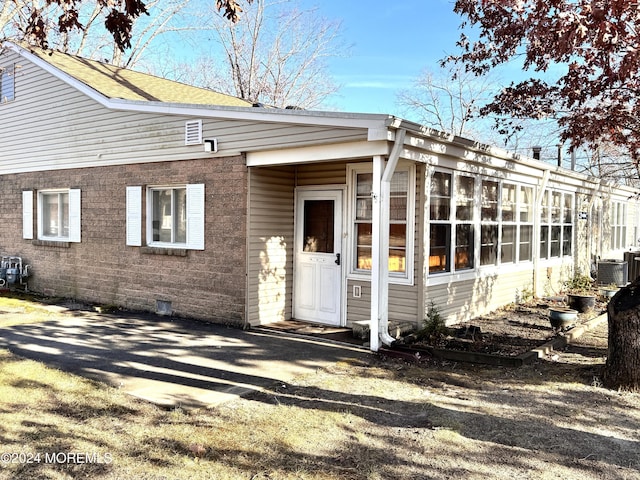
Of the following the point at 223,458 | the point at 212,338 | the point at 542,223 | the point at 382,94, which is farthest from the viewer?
the point at 382,94

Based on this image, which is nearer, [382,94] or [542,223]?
[542,223]

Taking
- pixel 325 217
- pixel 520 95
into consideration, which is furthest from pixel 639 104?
pixel 325 217

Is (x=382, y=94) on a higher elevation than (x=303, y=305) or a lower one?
higher

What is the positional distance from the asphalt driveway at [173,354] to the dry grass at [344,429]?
1.09 ft

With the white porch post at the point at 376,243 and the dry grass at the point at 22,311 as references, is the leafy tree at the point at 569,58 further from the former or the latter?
the dry grass at the point at 22,311

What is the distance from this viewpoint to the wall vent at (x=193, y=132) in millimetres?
8711

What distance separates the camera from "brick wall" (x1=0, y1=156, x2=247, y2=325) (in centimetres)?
850

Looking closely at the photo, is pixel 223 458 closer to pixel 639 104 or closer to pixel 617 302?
pixel 617 302

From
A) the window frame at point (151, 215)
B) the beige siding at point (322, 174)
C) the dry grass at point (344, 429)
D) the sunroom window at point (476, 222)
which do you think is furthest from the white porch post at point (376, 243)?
the window frame at point (151, 215)

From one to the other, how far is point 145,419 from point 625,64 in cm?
607

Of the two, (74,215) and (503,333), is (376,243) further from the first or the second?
(74,215)

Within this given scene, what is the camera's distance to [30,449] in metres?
3.88

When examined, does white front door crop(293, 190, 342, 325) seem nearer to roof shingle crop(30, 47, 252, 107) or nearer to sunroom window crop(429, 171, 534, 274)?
sunroom window crop(429, 171, 534, 274)

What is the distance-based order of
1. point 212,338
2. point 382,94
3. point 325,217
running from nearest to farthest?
point 212,338 < point 325,217 < point 382,94
